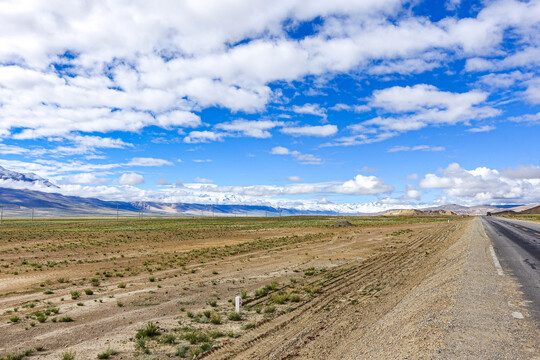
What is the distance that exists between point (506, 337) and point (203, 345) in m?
8.10

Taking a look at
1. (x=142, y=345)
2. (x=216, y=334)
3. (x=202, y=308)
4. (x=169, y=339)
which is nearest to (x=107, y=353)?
(x=142, y=345)

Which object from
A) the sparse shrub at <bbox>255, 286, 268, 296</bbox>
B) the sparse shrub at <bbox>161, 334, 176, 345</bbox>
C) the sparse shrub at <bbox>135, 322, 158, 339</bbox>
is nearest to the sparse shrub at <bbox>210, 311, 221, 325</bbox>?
the sparse shrub at <bbox>161, 334, 176, 345</bbox>

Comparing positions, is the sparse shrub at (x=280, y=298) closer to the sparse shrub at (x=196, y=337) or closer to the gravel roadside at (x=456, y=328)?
the sparse shrub at (x=196, y=337)

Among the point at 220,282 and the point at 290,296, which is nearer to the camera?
the point at 290,296

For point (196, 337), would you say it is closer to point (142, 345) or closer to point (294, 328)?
point (142, 345)

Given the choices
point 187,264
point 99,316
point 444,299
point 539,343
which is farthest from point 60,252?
point 539,343

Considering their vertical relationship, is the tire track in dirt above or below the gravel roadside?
below

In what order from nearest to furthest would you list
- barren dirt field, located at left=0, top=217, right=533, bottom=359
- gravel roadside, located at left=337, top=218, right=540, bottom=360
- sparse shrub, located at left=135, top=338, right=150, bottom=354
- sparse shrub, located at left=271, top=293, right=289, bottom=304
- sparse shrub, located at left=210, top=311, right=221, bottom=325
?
gravel roadside, located at left=337, top=218, right=540, bottom=360 → barren dirt field, located at left=0, top=217, right=533, bottom=359 → sparse shrub, located at left=135, top=338, right=150, bottom=354 → sparse shrub, located at left=210, top=311, right=221, bottom=325 → sparse shrub, located at left=271, top=293, right=289, bottom=304

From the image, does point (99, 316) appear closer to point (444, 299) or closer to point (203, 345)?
point (203, 345)

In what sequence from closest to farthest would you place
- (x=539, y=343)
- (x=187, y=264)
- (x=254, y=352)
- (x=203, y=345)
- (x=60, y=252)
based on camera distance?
1. (x=539, y=343)
2. (x=254, y=352)
3. (x=203, y=345)
4. (x=187, y=264)
5. (x=60, y=252)

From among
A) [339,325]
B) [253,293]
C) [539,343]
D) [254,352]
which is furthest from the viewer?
[253,293]

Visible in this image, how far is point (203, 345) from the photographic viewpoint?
10148 millimetres

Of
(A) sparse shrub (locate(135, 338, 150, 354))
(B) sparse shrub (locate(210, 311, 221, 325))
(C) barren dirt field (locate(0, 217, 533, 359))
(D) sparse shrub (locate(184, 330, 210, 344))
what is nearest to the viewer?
(C) barren dirt field (locate(0, 217, 533, 359))

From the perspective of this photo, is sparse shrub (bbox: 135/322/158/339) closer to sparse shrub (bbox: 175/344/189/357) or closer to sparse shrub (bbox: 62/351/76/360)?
sparse shrub (bbox: 175/344/189/357)
